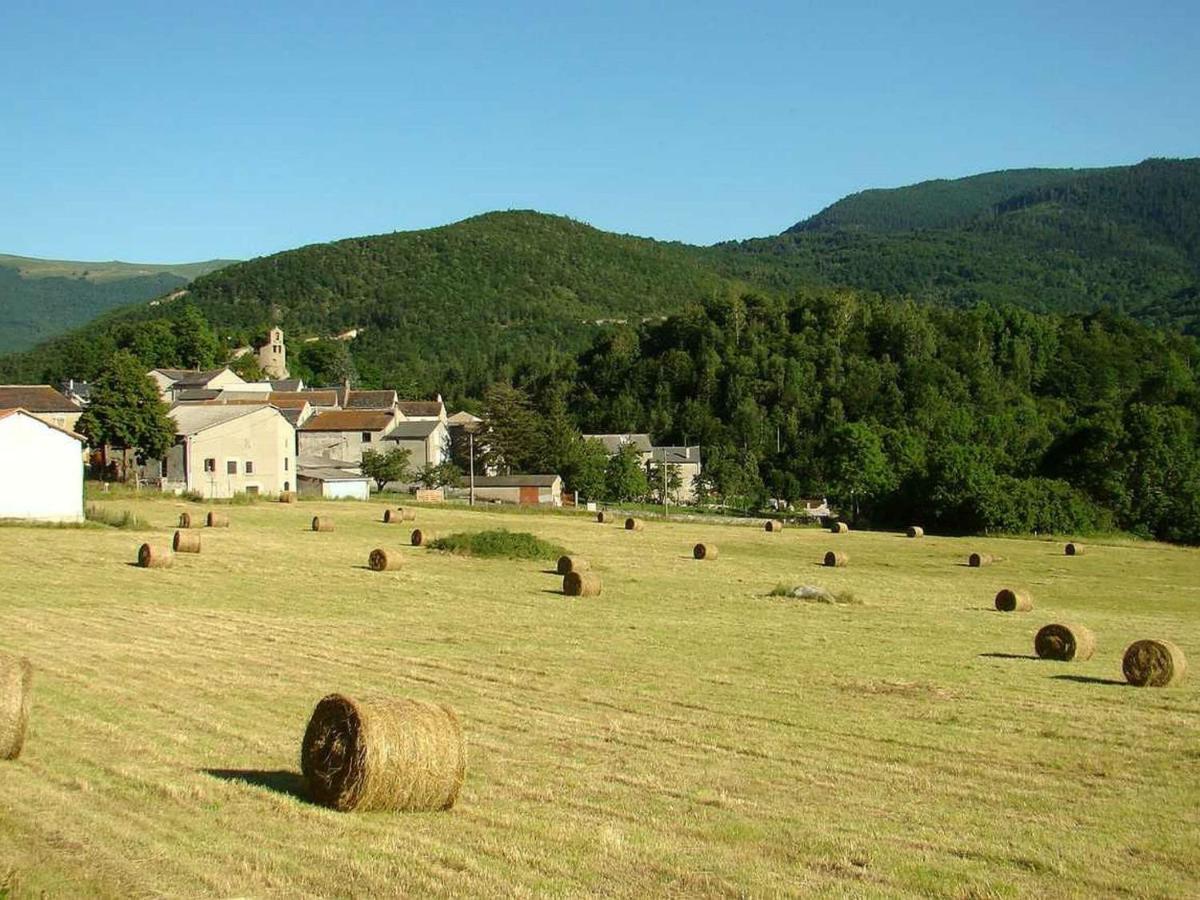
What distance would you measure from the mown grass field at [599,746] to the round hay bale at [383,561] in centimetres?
450

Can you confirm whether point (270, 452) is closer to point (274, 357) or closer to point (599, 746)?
point (599, 746)

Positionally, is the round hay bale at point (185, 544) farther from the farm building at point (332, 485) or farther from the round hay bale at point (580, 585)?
the farm building at point (332, 485)

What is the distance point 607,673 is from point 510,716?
402cm

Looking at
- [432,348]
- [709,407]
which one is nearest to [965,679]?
[709,407]

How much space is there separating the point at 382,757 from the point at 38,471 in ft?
125

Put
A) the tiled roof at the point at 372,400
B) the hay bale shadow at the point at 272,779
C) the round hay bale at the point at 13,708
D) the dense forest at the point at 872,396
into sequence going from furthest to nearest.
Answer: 1. the tiled roof at the point at 372,400
2. the dense forest at the point at 872,396
3. the round hay bale at the point at 13,708
4. the hay bale shadow at the point at 272,779

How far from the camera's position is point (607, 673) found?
1994cm

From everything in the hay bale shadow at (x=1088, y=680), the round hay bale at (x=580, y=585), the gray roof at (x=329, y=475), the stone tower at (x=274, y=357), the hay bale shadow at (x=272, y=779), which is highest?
the stone tower at (x=274, y=357)

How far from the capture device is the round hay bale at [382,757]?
1116cm

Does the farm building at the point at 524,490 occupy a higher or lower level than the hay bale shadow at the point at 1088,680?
higher

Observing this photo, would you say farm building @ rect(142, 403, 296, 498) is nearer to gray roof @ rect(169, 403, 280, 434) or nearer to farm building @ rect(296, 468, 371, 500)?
gray roof @ rect(169, 403, 280, 434)

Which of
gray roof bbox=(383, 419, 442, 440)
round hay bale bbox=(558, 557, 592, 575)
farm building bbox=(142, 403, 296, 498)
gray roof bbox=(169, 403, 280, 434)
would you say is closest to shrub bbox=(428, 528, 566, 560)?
round hay bale bbox=(558, 557, 592, 575)

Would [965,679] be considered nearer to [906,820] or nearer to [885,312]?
[906,820]

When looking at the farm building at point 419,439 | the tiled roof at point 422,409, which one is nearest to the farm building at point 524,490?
the farm building at point 419,439
